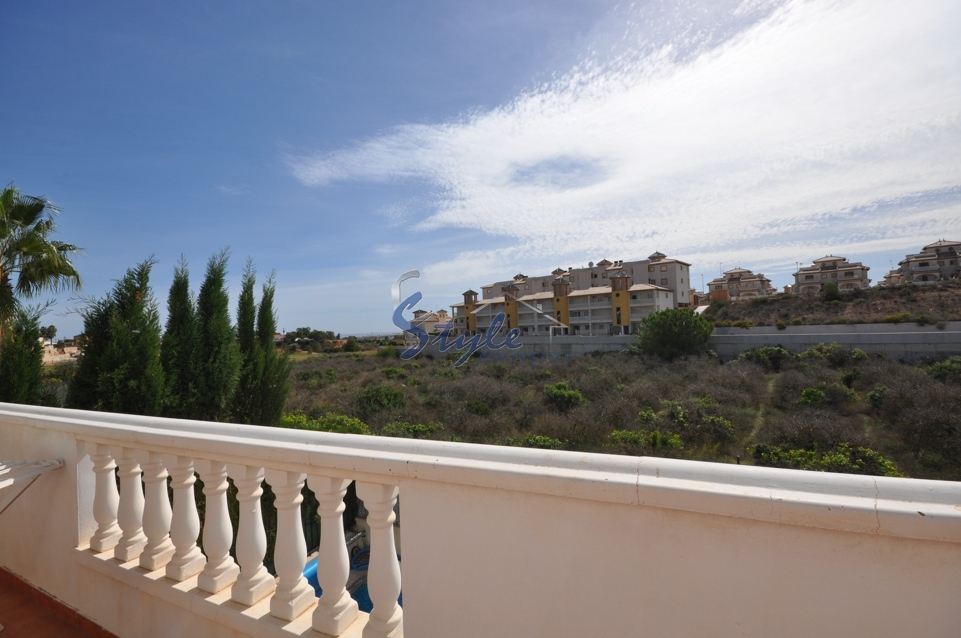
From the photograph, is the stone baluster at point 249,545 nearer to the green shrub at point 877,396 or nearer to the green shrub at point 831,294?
the green shrub at point 877,396

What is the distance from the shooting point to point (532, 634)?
1.11 metres

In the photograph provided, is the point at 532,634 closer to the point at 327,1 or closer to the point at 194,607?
the point at 194,607

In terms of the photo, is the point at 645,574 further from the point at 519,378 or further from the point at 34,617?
the point at 519,378

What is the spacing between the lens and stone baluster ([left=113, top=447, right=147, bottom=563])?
1.88 m

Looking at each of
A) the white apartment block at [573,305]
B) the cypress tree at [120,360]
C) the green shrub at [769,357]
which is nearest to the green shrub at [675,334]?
the green shrub at [769,357]

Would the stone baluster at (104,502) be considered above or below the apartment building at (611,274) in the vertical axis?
below

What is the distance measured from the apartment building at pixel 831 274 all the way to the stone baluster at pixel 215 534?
6138cm

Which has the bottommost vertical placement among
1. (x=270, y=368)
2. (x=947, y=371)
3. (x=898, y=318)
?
(x=947, y=371)

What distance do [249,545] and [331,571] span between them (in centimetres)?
38

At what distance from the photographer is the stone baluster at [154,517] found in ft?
5.93

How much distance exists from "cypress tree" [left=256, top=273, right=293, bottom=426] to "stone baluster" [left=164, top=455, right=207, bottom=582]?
5317 millimetres

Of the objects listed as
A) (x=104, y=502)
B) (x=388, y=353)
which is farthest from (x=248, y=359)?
(x=388, y=353)

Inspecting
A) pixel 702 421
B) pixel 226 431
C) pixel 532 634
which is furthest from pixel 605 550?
pixel 702 421

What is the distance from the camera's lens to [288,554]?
146 centimetres
